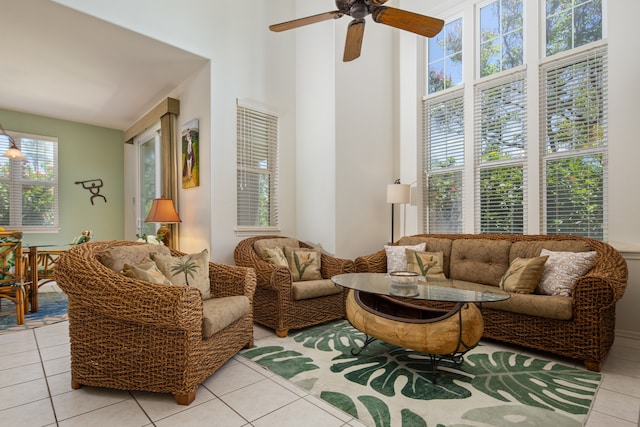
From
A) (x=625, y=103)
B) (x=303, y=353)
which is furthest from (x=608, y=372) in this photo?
(x=625, y=103)

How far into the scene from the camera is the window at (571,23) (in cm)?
338

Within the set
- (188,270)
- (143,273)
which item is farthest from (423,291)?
(143,273)

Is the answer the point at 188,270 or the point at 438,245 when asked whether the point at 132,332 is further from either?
the point at 438,245

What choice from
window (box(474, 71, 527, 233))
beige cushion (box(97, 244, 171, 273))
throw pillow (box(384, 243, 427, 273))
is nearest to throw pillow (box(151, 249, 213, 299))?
beige cushion (box(97, 244, 171, 273))

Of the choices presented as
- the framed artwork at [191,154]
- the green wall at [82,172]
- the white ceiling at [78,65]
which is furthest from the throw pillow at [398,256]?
the green wall at [82,172]

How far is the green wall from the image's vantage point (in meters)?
5.89

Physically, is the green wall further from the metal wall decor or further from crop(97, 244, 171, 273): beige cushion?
crop(97, 244, 171, 273): beige cushion

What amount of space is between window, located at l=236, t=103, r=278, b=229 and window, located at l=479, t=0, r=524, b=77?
107 inches

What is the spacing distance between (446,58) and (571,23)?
1383 millimetres

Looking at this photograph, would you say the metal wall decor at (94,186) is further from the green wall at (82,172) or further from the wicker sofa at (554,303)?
the wicker sofa at (554,303)

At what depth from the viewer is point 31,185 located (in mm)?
5828

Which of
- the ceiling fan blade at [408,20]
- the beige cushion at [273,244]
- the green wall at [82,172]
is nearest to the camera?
the ceiling fan blade at [408,20]

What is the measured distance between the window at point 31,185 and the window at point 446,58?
6.38 m

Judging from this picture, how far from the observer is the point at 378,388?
6.97 ft
